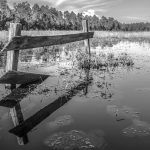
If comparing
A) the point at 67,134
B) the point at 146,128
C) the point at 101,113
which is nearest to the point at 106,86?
the point at 101,113

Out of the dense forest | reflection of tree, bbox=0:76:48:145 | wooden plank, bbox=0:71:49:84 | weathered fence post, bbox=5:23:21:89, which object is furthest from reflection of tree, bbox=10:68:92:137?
the dense forest

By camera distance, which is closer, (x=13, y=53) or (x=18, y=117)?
(x=18, y=117)

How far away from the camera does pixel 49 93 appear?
4.99 meters

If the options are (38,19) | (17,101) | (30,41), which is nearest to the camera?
(17,101)

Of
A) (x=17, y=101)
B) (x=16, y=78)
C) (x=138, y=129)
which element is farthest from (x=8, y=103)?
(x=138, y=129)

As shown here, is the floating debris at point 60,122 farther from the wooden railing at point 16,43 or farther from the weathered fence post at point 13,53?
the weathered fence post at point 13,53

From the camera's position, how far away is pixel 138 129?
10.3ft

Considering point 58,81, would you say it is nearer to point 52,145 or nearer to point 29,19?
point 52,145

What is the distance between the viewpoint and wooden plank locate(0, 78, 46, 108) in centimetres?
420

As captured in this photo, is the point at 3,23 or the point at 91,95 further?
the point at 3,23

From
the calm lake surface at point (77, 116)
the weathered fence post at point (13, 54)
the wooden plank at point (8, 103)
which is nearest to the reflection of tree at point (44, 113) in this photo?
the calm lake surface at point (77, 116)

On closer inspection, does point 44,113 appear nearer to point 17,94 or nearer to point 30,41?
point 17,94

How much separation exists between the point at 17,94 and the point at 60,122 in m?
1.76

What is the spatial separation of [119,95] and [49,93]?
5.04 feet
